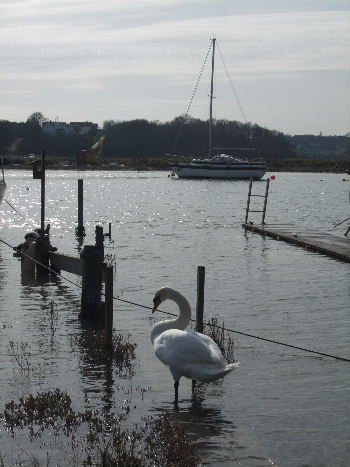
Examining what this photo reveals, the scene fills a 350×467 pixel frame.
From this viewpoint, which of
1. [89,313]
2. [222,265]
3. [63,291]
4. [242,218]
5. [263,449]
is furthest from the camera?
[242,218]

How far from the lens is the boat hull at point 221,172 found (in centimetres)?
11112

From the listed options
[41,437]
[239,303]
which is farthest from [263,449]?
[239,303]

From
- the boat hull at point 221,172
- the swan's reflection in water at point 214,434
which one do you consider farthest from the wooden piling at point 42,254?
the boat hull at point 221,172

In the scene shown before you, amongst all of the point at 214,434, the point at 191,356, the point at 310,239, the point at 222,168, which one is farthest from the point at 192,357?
the point at 222,168

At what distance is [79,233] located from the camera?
38.2m

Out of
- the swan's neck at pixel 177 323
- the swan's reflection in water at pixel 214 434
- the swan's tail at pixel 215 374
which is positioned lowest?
the swan's reflection in water at pixel 214 434

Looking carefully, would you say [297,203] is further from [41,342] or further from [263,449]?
[263,449]

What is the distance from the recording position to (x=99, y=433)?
10.8 metres

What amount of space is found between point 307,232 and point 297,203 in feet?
124

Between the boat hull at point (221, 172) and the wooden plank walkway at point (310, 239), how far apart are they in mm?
71249

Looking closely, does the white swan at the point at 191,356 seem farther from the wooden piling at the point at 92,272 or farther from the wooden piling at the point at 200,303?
the wooden piling at the point at 92,272

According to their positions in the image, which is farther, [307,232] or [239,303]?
[307,232]

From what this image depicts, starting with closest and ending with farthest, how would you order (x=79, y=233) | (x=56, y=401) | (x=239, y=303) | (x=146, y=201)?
(x=56, y=401), (x=239, y=303), (x=79, y=233), (x=146, y=201)

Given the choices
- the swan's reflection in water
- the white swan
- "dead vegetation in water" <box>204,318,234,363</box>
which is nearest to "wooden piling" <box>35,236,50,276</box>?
"dead vegetation in water" <box>204,318,234,363</box>
